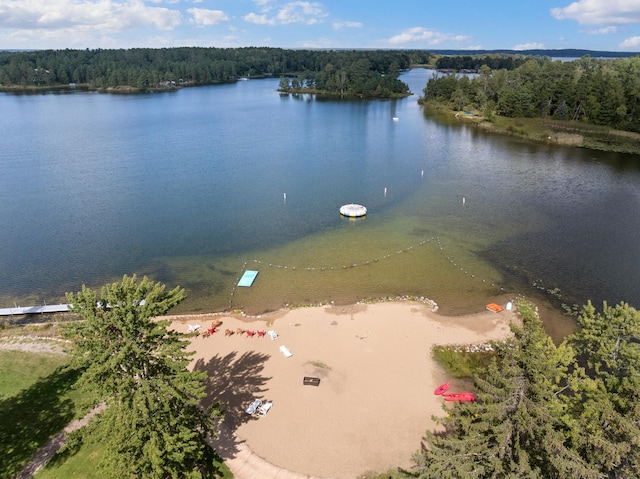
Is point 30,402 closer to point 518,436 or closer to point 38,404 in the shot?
point 38,404

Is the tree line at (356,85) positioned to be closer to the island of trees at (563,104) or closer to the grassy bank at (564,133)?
the island of trees at (563,104)

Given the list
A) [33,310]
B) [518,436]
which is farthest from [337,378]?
[33,310]

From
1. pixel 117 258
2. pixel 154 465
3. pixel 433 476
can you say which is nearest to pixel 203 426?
pixel 154 465

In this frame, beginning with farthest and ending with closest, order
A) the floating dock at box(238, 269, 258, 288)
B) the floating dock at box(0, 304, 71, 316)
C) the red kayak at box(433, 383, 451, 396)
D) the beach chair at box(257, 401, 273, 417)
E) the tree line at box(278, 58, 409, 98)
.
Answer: the tree line at box(278, 58, 409, 98)
the floating dock at box(238, 269, 258, 288)
the floating dock at box(0, 304, 71, 316)
the red kayak at box(433, 383, 451, 396)
the beach chair at box(257, 401, 273, 417)

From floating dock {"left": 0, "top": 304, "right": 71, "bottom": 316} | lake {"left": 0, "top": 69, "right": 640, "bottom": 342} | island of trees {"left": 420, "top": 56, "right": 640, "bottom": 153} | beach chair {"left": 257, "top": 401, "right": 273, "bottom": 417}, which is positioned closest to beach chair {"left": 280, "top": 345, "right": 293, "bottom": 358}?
beach chair {"left": 257, "top": 401, "right": 273, "bottom": 417}

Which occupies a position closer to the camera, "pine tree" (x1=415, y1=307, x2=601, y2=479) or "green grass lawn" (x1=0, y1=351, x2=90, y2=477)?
"pine tree" (x1=415, y1=307, x2=601, y2=479)

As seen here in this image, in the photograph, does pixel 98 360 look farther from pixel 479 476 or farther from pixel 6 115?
pixel 6 115

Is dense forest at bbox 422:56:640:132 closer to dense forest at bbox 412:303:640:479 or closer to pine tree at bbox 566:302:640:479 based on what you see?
pine tree at bbox 566:302:640:479
